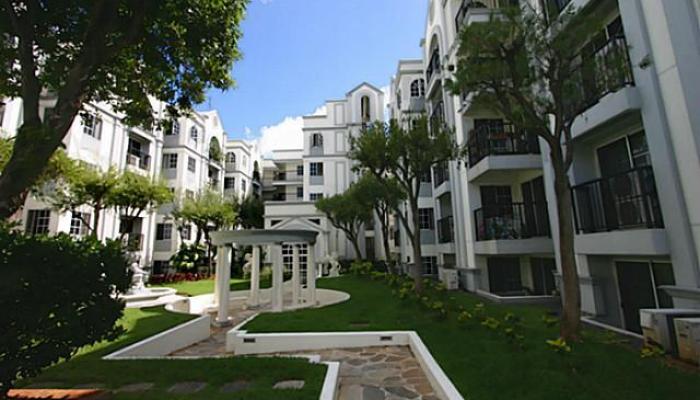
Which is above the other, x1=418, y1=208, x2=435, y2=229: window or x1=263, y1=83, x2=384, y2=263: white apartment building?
x1=263, y1=83, x2=384, y2=263: white apartment building

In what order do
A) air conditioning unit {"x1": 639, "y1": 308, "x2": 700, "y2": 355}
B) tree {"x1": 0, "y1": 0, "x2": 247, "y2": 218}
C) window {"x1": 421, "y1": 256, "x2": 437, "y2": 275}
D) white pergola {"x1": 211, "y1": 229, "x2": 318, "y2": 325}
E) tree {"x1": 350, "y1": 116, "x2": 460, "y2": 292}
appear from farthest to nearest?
window {"x1": 421, "y1": 256, "x2": 437, "y2": 275}
tree {"x1": 350, "y1": 116, "x2": 460, "y2": 292}
white pergola {"x1": 211, "y1": 229, "x2": 318, "y2": 325}
air conditioning unit {"x1": 639, "y1": 308, "x2": 700, "y2": 355}
tree {"x1": 0, "y1": 0, "x2": 247, "y2": 218}

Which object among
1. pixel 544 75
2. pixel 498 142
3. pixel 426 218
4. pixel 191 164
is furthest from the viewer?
pixel 191 164

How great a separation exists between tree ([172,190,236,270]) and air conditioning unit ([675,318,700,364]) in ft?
79.5

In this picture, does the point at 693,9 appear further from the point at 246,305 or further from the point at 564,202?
the point at 246,305

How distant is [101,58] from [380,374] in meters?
7.09

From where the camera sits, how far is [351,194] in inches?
864

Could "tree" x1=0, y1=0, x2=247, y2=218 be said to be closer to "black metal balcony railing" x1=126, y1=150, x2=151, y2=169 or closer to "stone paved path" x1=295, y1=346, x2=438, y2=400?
"stone paved path" x1=295, y1=346, x2=438, y2=400

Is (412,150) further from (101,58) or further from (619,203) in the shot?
(101,58)

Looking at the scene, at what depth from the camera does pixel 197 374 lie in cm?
531

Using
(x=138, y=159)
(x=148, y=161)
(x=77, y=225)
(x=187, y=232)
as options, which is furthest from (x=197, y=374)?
(x=187, y=232)

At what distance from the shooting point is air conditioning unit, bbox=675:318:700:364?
5105mm

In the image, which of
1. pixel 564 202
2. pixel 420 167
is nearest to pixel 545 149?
pixel 420 167

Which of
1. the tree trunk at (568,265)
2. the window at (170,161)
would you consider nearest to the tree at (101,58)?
the tree trunk at (568,265)

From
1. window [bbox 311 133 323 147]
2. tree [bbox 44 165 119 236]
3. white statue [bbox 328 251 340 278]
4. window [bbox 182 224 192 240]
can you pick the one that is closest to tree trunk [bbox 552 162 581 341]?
tree [bbox 44 165 119 236]
